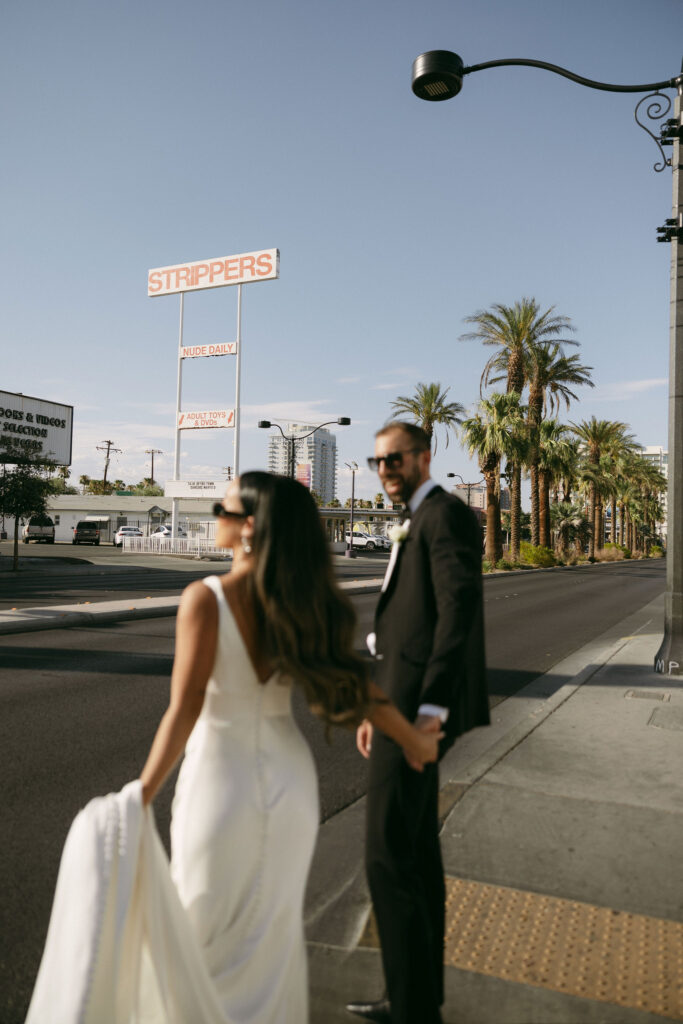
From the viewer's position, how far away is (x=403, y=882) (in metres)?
2.40

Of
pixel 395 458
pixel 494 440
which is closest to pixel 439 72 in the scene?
pixel 395 458

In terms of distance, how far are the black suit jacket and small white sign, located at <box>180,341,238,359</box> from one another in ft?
138

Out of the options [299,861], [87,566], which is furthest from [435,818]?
[87,566]

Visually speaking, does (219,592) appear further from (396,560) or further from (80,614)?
(80,614)

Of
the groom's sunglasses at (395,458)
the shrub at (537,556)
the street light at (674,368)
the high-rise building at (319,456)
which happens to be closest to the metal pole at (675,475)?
the street light at (674,368)

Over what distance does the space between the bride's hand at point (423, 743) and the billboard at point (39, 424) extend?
30960 mm

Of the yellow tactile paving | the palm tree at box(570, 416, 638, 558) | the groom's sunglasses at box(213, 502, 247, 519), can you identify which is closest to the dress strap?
the groom's sunglasses at box(213, 502, 247, 519)

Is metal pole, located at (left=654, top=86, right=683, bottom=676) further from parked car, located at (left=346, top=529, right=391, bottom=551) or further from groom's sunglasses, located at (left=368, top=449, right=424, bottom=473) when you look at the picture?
parked car, located at (left=346, top=529, right=391, bottom=551)

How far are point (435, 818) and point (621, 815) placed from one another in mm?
2173

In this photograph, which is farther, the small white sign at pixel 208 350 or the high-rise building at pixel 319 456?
the high-rise building at pixel 319 456

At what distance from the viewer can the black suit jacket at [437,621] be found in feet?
7.94

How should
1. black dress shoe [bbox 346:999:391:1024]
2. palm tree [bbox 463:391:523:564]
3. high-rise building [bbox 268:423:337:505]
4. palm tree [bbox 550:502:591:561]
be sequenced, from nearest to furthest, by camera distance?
black dress shoe [bbox 346:999:391:1024] → palm tree [bbox 463:391:523:564] → palm tree [bbox 550:502:591:561] → high-rise building [bbox 268:423:337:505]

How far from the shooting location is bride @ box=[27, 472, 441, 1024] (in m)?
1.96

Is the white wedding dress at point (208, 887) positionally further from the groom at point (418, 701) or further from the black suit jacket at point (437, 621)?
the black suit jacket at point (437, 621)
